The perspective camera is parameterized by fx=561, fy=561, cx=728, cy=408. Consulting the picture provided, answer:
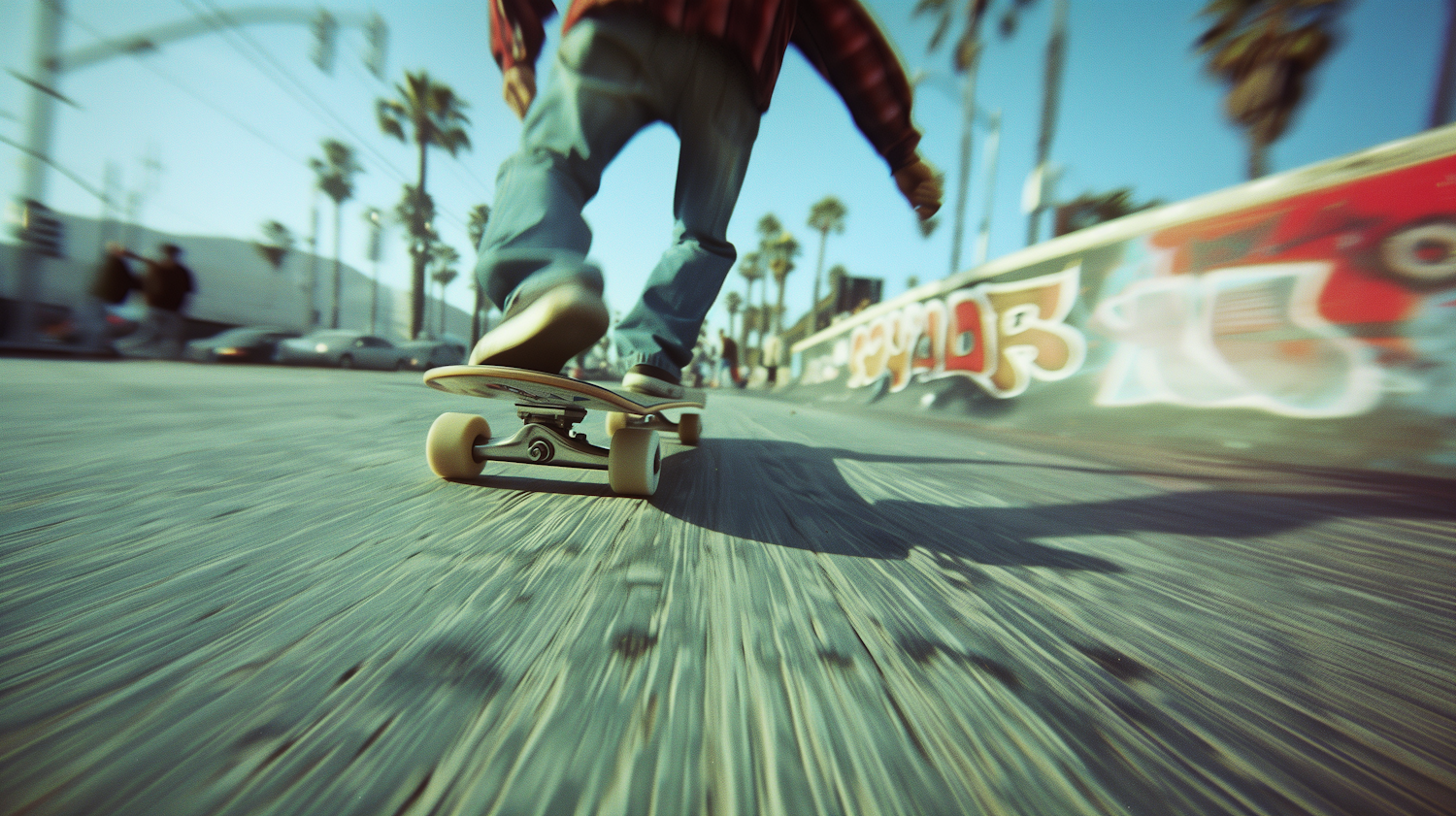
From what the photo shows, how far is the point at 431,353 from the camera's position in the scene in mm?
16172

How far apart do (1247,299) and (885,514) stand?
376cm

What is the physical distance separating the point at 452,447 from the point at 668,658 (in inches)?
38.8

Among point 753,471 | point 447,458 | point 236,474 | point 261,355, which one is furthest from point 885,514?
point 261,355

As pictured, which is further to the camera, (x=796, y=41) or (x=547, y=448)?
(x=796, y=41)

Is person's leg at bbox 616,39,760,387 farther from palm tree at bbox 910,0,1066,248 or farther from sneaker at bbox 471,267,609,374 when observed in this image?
palm tree at bbox 910,0,1066,248

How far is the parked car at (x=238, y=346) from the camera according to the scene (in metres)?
10.9

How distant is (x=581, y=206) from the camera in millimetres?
1495

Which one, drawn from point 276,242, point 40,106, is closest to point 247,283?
point 276,242

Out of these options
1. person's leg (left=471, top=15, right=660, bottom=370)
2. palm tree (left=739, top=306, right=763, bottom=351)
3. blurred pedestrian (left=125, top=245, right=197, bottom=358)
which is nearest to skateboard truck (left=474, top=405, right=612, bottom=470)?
person's leg (left=471, top=15, right=660, bottom=370)

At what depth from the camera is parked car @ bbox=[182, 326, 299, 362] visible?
10.9m

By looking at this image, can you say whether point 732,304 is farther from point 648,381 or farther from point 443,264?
point 648,381

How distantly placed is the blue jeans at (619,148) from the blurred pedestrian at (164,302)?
29.9 feet

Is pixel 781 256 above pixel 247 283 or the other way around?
above

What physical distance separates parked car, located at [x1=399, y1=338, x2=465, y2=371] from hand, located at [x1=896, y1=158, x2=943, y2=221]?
1539 cm
